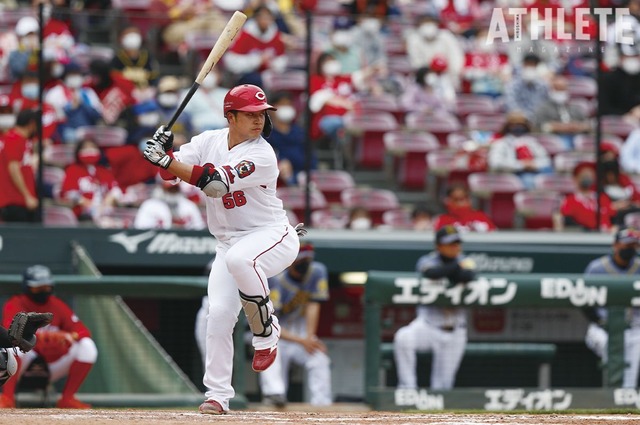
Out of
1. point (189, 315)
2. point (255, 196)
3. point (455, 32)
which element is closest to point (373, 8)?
point (455, 32)

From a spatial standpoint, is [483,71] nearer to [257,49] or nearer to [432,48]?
[432,48]

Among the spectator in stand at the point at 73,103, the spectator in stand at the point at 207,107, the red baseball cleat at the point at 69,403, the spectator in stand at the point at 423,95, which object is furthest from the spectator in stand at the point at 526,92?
the red baseball cleat at the point at 69,403

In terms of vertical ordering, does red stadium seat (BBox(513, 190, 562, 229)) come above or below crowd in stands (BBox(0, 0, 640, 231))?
below

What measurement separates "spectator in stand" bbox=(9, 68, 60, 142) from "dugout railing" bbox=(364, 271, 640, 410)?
2.98 metres

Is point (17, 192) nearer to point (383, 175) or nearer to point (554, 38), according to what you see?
point (383, 175)

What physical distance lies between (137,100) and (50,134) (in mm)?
855

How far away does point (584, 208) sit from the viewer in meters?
11.5

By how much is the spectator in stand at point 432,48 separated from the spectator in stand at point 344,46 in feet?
2.50

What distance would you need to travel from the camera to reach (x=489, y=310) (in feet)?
37.0

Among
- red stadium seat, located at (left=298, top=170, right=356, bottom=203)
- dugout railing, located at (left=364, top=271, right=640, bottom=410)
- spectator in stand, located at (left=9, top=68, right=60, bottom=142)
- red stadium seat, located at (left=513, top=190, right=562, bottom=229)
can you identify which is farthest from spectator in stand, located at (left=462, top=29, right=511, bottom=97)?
spectator in stand, located at (left=9, top=68, right=60, bottom=142)

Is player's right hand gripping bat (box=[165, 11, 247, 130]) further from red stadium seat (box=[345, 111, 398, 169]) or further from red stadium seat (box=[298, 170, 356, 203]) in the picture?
red stadium seat (box=[345, 111, 398, 169])

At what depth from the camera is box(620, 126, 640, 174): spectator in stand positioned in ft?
40.2

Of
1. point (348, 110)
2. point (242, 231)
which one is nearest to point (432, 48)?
point (348, 110)

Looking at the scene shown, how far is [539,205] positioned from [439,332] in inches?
85.1
